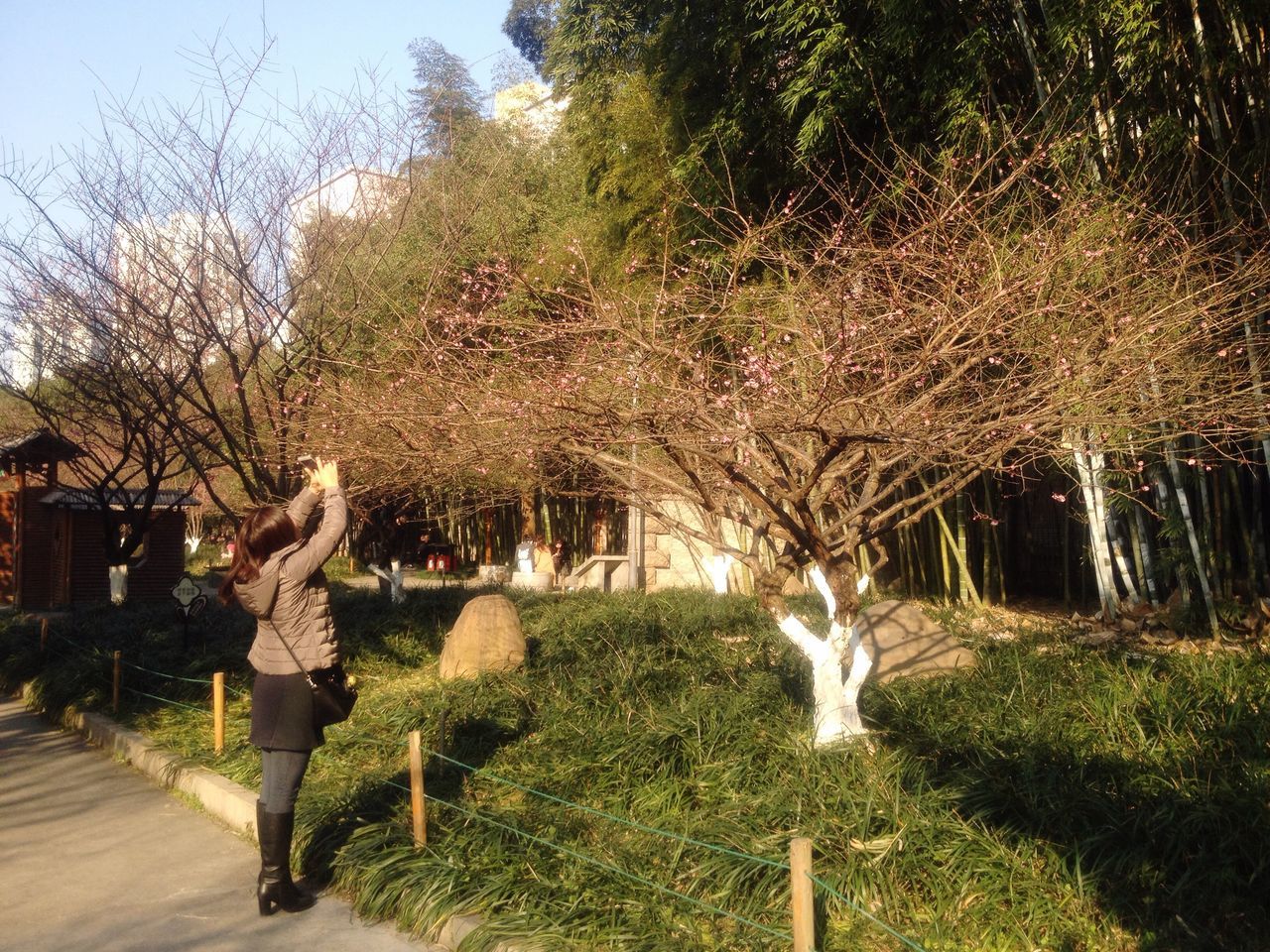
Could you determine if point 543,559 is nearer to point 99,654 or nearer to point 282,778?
point 99,654

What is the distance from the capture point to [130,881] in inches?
209

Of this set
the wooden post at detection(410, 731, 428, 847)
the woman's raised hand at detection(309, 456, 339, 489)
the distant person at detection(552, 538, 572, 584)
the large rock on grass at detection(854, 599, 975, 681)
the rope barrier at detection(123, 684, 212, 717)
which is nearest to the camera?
the woman's raised hand at detection(309, 456, 339, 489)

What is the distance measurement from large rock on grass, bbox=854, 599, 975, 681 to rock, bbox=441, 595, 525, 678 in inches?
114

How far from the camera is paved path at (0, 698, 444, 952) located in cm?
454

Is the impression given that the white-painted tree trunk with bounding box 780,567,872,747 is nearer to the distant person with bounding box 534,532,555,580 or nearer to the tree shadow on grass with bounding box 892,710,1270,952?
the tree shadow on grass with bounding box 892,710,1270,952

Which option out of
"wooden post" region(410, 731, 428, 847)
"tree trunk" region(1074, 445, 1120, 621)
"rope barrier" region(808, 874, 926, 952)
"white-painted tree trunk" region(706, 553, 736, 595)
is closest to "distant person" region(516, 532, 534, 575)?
"white-painted tree trunk" region(706, 553, 736, 595)

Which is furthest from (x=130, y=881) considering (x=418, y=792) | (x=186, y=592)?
(x=186, y=592)

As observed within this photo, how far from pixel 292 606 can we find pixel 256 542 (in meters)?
0.32

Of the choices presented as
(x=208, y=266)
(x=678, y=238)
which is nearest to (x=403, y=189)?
(x=208, y=266)

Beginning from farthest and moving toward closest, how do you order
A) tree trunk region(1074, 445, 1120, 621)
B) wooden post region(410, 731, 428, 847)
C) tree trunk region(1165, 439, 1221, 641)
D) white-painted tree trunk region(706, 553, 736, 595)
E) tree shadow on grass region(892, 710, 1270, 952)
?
white-painted tree trunk region(706, 553, 736, 595)
tree trunk region(1074, 445, 1120, 621)
tree trunk region(1165, 439, 1221, 641)
wooden post region(410, 731, 428, 847)
tree shadow on grass region(892, 710, 1270, 952)

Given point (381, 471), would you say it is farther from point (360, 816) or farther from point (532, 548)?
Result: point (532, 548)

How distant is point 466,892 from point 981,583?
29.9 feet

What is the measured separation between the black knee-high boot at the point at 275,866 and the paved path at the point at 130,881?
3.1 inches

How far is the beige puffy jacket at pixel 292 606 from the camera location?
471 cm
